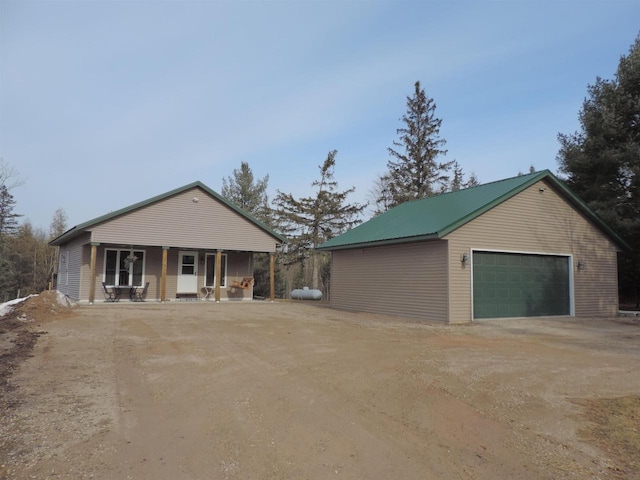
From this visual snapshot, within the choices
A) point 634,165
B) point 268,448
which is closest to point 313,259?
point 634,165

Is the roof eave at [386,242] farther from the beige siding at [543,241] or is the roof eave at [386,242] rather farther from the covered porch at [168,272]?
the covered porch at [168,272]

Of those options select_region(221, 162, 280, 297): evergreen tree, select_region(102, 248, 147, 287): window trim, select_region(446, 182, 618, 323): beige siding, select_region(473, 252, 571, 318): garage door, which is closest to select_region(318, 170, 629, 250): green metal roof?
select_region(446, 182, 618, 323): beige siding

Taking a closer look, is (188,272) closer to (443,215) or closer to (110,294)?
(110,294)

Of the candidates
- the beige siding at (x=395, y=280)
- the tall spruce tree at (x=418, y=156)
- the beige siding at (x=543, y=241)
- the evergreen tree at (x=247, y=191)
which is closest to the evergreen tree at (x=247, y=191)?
the evergreen tree at (x=247, y=191)

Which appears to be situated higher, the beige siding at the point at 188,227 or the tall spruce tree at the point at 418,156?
the tall spruce tree at the point at 418,156

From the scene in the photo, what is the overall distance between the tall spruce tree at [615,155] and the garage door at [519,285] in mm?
5546

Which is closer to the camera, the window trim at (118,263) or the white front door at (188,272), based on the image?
the window trim at (118,263)

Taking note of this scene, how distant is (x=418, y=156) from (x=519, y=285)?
21922 mm

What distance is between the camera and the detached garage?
13484mm

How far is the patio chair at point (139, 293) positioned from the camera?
61.5ft

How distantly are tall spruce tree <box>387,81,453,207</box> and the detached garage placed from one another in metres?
17.3

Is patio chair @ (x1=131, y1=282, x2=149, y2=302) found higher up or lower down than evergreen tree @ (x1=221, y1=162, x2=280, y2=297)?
lower down

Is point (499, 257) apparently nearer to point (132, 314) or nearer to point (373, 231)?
point (373, 231)

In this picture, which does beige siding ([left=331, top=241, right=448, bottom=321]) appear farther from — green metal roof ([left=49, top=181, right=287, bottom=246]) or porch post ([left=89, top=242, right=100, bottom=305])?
Result: porch post ([left=89, top=242, right=100, bottom=305])
